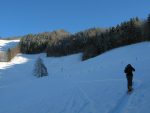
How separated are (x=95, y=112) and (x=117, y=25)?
66000mm

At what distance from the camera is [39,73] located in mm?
77875

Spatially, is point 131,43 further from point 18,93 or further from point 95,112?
Result: point 95,112

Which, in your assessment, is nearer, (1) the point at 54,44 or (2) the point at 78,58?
(2) the point at 78,58

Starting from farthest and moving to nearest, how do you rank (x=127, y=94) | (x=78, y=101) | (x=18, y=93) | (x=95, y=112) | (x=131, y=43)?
(x=131, y=43), (x=18, y=93), (x=78, y=101), (x=127, y=94), (x=95, y=112)

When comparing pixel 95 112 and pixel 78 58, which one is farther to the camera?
pixel 78 58

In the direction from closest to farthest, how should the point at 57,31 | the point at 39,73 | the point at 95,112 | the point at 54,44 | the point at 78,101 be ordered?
the point at 95,112 < the point at 78,101 < the point at 39,73 < the point at 54,44 < the point at 57,31

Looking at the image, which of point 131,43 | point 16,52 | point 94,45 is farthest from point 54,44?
point 131,43

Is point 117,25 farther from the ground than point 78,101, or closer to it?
farther from the ground

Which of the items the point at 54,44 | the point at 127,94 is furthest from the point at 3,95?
the point at 54,44

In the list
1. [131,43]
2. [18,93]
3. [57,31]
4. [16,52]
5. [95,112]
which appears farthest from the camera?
[57,31]

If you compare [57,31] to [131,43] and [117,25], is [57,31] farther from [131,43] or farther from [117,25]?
[131,43]

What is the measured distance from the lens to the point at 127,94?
22500 mm

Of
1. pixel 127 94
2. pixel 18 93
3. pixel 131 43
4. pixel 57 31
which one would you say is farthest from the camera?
pixel 57 31

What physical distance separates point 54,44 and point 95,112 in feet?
287
